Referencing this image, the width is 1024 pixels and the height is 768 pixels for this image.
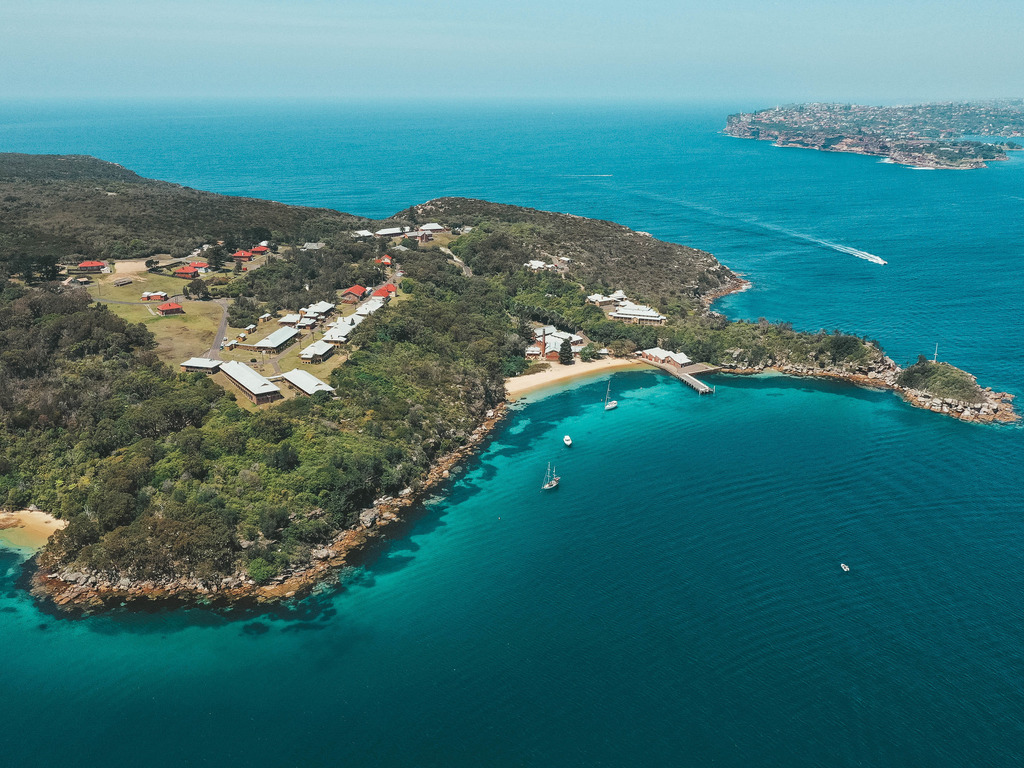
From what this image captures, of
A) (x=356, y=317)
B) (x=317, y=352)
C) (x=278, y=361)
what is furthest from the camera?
(x=356, y=317)

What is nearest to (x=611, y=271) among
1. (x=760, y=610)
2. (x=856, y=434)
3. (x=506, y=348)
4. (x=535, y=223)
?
(x=535, y=223)

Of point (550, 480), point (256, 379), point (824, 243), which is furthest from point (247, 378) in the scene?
point (824, 243)

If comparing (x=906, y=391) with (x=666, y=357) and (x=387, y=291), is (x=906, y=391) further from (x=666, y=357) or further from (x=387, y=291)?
(x=387, y=291)

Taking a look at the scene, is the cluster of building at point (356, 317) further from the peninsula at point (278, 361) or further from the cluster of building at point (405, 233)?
the cluster of building at point (405, 233)

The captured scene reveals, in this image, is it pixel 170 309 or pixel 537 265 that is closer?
pixel 170 309

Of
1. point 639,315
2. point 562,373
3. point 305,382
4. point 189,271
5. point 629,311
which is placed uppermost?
point 189,271

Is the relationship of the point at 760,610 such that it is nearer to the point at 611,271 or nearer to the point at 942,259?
the point at 611,271
